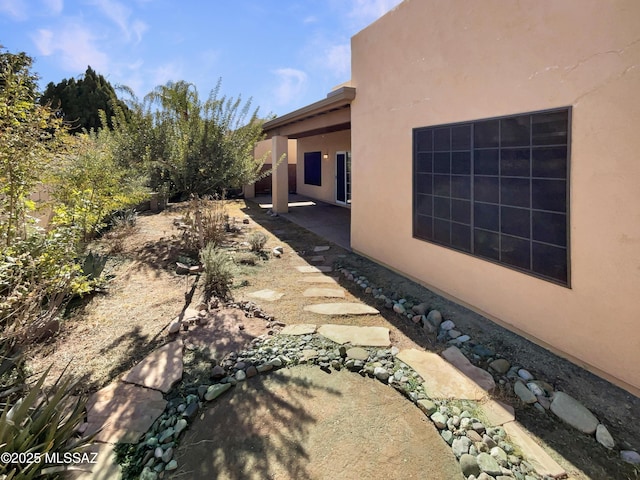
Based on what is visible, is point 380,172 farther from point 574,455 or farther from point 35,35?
point 35,35

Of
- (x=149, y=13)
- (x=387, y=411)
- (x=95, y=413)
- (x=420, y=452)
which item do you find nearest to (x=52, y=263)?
(x=95, y=413)

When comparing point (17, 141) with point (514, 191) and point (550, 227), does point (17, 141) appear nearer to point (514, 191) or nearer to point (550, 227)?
point (514, 191)

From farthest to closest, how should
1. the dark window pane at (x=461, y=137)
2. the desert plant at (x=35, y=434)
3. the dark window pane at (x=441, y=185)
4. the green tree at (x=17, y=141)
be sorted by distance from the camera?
the dark window pane at (x=441, y=185), the dark window pane at (x=461, y=137), the green tree at (x=17, y=141), the desert plant at (x=35, y=434)

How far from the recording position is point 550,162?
4.29m

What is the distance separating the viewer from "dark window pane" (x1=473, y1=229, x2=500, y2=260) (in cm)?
513

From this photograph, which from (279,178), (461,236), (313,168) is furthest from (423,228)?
(313,168)

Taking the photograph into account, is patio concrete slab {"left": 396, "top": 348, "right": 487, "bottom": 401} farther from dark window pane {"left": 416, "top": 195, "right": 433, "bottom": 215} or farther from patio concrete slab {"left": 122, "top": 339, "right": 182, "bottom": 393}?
dark window pane {"left": 416, "top": 195, "right": 433, "bottom": 215}

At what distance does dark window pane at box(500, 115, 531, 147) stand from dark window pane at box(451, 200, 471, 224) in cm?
108

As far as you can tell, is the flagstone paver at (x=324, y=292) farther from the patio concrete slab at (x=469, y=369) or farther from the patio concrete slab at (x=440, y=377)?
the patio concrete slab at (x=469, y=369)

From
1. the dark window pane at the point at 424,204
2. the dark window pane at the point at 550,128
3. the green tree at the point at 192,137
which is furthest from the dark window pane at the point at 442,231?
the green tree at the point at 192,137

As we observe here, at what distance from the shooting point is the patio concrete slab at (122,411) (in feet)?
10.3

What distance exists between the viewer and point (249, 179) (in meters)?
9.92

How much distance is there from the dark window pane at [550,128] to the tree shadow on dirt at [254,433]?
3822 millimetres

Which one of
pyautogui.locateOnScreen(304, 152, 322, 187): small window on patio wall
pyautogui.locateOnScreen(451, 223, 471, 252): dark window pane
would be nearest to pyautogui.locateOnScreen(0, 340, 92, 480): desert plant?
pyautogui.locateOnScreen(451, 223, 471, 252): dark window pane
